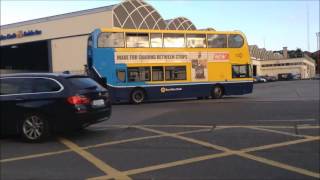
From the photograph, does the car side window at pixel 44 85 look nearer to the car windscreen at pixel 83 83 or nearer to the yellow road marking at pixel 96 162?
the car windscreen at pixel 83 83

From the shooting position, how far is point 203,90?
28.3 metres

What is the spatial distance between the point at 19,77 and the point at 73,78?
119 cm

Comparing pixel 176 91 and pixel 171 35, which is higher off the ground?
pixel 171 35

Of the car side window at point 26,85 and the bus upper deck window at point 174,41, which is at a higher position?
the bus upper deck window at point 174,41

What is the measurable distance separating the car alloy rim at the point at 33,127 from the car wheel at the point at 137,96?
1501 cm

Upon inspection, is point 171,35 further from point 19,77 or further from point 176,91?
point 19,77

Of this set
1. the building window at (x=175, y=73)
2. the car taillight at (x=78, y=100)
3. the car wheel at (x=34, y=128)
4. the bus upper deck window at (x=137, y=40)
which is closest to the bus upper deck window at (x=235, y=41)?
the building window at (x=175, y=73)

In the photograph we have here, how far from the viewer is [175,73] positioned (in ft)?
90.6

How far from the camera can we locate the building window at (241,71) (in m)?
29.2

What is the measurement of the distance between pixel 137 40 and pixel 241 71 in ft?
20.4

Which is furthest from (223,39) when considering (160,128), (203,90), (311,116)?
(160,128)

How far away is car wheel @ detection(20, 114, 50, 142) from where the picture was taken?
1150 centimetres

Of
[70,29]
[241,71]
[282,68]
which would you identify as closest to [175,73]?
[241,71]

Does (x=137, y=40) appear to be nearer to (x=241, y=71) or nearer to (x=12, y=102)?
(x=241, y=71)
